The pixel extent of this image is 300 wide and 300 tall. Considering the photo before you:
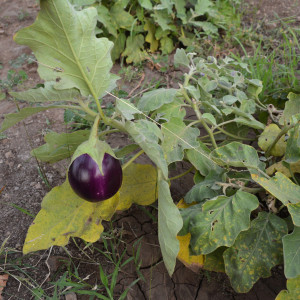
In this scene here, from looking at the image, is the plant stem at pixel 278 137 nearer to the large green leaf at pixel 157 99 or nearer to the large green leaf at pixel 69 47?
the large green leaf at pixel 157 99

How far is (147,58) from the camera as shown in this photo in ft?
8.36

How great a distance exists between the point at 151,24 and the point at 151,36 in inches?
4.0

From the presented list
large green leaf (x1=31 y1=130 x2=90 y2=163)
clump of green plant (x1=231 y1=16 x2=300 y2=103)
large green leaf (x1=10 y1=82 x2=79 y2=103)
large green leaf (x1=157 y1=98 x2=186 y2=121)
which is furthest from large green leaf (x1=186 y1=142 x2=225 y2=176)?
clump of green plant (x1=231 y1=16 x2=300 y2=103)

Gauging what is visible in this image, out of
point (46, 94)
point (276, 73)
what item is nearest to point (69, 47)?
point (46, 94)

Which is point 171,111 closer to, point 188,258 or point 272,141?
point 272,141

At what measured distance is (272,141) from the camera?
1352 millimetres

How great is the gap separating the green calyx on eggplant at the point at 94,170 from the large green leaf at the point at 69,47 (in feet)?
0.47

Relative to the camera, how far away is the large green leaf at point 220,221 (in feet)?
3.40

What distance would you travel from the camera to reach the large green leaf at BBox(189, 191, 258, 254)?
Result: 104 cm

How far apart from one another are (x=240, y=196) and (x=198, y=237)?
0.19m

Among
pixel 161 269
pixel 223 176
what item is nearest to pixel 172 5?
pixel 223 176

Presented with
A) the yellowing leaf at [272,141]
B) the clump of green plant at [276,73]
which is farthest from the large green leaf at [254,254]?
the clump of green plant at [276,73]

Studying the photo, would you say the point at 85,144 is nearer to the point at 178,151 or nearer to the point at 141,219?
the point at 178,151

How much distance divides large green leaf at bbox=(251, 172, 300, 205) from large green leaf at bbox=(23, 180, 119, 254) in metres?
0.53
